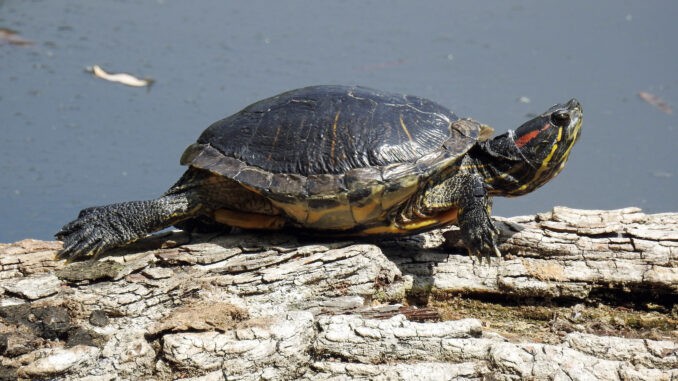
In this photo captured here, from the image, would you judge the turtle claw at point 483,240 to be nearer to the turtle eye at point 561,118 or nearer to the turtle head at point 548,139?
the turtle head at point 548,139

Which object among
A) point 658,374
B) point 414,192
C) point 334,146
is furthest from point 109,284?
point 658,374

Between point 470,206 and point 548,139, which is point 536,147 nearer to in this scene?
point 548,139

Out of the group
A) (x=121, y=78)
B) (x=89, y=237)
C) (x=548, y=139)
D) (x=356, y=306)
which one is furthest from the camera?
(x=121, y=78)

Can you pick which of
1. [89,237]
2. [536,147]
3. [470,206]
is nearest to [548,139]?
[536,147]

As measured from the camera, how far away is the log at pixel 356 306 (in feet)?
8.75

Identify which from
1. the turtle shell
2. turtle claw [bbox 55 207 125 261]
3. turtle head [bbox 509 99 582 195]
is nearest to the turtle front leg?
the turtle shell

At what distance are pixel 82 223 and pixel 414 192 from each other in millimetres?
1362

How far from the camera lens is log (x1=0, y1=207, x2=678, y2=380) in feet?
8.75

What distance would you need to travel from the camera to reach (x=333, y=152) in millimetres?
3217

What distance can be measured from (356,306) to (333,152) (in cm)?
64

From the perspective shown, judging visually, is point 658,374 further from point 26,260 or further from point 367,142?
point 26,260

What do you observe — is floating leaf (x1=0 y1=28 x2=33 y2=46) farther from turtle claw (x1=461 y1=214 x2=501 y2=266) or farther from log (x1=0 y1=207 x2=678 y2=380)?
turtle claw (x1=461 y1=214 x2=501 y2=266)

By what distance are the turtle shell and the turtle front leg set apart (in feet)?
0.40

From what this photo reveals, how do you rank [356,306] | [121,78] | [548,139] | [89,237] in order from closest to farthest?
[356,306] < [89,237] < [548,139] < [121,78]
